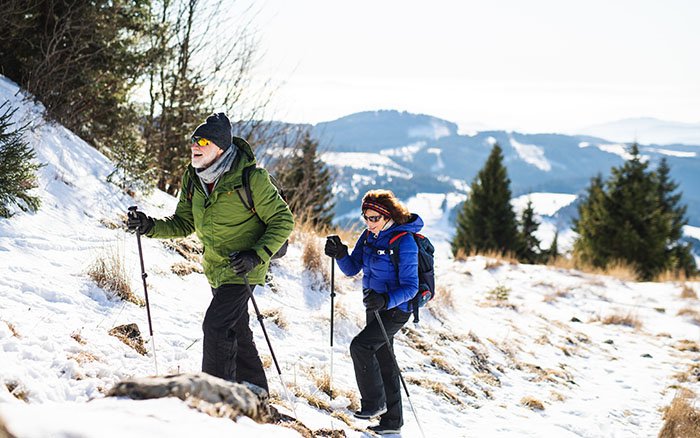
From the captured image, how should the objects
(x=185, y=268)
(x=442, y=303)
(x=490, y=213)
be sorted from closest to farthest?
(x=185, y=268) → (x=442, y=303) → (x=490, y=213)

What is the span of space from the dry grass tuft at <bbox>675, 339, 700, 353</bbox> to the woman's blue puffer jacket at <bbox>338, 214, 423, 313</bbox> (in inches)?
334

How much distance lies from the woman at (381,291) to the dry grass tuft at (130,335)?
5.82 ft

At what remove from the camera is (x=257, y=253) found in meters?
3.41

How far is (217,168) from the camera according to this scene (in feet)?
11.6

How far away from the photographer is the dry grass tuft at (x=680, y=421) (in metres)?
5.85

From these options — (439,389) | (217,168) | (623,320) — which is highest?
(217,168)

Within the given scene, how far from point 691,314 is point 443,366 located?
8.75 meters

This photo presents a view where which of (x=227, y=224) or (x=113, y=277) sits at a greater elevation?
(x=227, y=224)

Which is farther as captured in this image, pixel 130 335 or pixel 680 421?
pixel 680 421

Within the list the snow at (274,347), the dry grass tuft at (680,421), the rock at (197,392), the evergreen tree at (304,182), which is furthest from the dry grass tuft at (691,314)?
the rock at (197,392)

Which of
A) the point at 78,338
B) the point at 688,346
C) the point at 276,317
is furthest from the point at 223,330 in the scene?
the point at 688,346

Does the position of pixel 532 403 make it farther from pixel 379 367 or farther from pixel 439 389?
pixel 379 367

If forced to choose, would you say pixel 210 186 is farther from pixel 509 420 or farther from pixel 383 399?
pixel 509 420

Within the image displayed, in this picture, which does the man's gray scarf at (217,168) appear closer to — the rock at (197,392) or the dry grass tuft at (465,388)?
the rock at (197,392)
